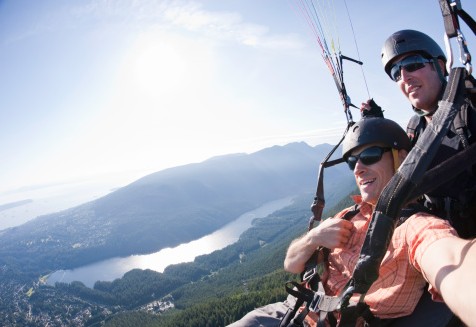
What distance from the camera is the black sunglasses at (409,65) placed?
11.5ft

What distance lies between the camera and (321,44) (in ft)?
17.4

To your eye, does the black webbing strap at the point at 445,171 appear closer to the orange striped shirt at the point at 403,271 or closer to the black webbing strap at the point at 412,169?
the black webbing strap at the point at 412,169

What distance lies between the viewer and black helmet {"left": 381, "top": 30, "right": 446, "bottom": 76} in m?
3.50

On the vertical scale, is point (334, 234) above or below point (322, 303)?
above

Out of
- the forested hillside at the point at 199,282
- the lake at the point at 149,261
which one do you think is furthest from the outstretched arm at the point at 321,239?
the lake at the point at 149,261

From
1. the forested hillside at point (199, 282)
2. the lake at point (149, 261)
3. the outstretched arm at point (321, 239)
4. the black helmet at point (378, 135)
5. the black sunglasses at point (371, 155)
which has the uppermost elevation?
the black helmet at point (378, 135)

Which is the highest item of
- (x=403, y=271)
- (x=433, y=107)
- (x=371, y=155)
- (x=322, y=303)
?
(x=433, y=107)

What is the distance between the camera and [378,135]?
9.33 feet

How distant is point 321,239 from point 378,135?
42.9 inches

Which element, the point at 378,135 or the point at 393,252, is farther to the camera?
the point at 378,135

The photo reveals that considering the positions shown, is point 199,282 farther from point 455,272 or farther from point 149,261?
point 455,272

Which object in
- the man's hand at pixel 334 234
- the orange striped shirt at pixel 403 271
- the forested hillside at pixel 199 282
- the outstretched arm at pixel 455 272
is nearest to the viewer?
the outstretched arm at pixel 455 272

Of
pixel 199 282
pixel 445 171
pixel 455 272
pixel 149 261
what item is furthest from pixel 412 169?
pixel 149 261

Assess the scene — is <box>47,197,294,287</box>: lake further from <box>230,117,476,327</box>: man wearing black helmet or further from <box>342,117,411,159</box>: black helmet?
<box>342,117,411,159</box>: black helmet
